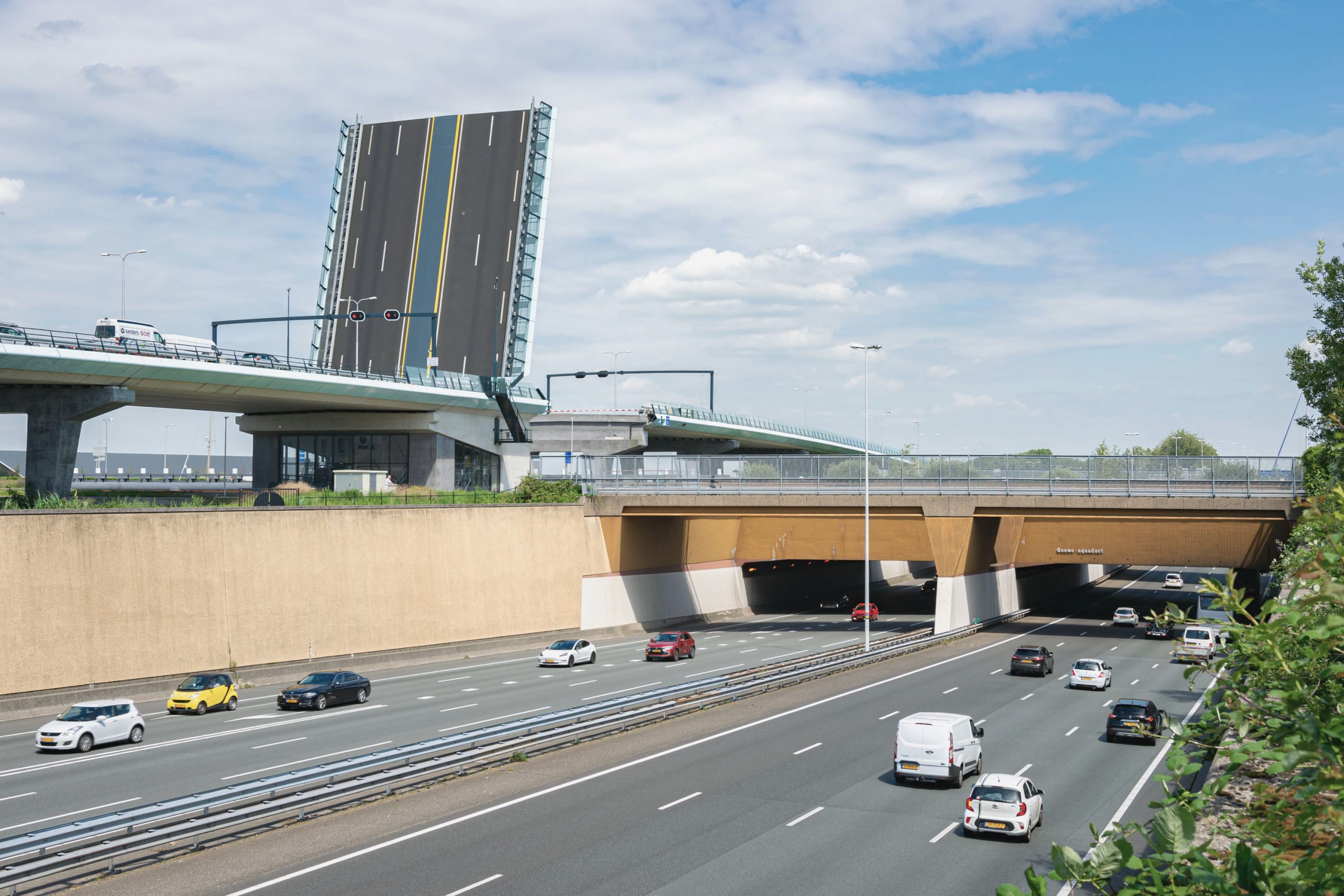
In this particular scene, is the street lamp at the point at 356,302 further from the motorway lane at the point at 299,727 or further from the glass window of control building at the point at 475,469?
the motorway lane at the point at 299,727

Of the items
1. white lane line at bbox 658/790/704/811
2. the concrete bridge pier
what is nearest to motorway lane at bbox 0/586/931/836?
white lane line at bbox 658/790/704/811

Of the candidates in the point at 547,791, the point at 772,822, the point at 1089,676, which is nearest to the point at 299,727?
the point at 547,791

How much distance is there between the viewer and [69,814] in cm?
2003

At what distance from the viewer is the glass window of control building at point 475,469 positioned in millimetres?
65688

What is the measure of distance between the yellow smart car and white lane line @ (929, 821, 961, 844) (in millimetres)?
23457

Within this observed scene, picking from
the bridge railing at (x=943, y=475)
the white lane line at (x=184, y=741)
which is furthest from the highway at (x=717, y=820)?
the bridge railing at (x=943, y=475)

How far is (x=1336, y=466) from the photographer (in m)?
36.0

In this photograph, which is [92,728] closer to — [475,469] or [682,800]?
[682,800]

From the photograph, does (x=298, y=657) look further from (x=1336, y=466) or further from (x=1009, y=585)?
(x=1009, y=585)

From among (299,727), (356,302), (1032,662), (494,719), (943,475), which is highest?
(356,302)

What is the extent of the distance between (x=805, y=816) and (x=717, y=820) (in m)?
1.79

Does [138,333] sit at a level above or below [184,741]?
above

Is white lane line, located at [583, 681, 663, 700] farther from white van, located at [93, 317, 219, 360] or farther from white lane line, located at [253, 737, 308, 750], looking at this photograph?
white van, located at [93, 317, 219, 360]

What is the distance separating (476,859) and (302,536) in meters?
27.8
